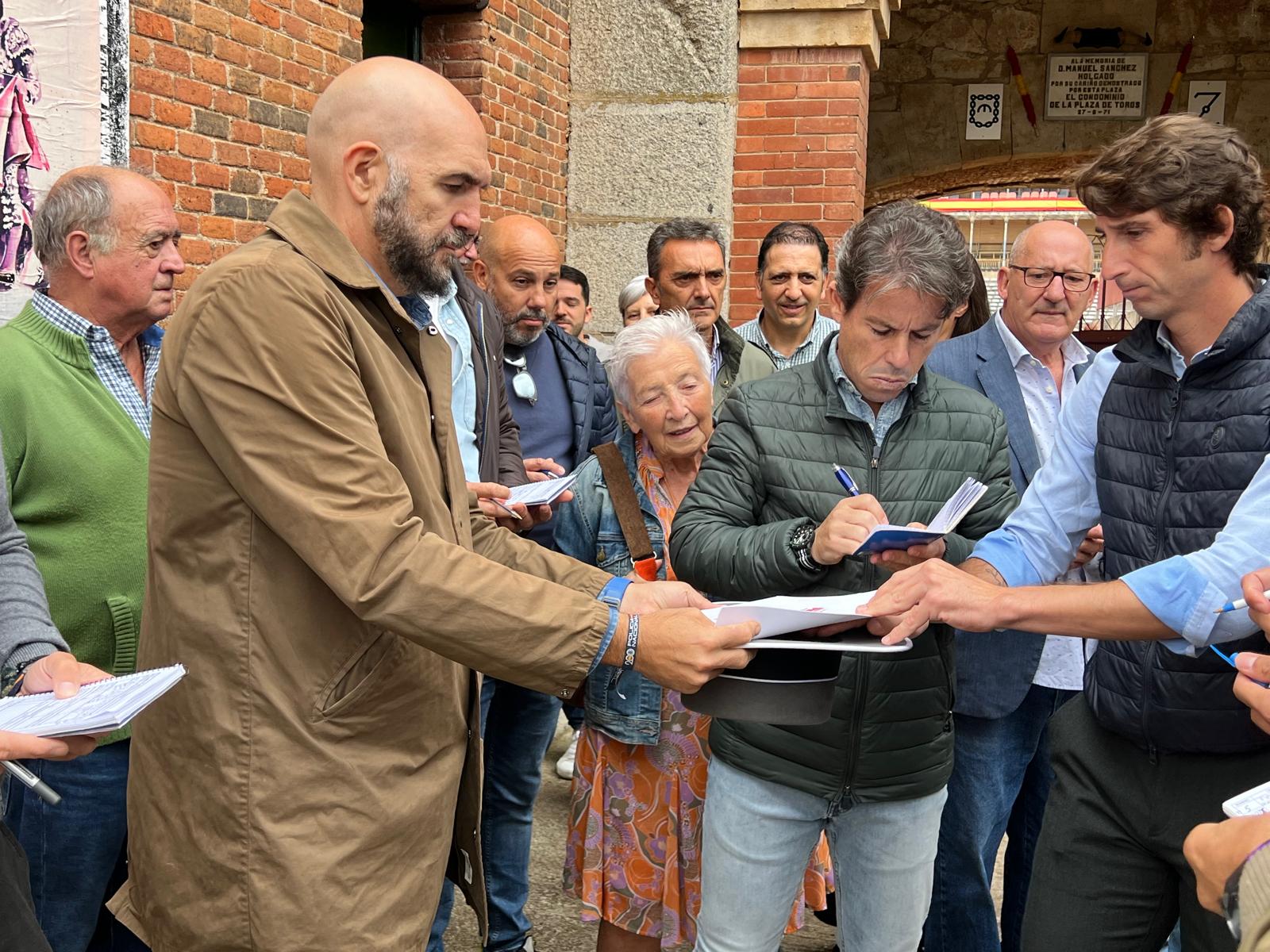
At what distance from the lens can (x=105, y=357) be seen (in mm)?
3098

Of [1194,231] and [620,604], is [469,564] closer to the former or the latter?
[620,604]

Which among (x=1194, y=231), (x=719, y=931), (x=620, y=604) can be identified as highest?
(x=1194, y=231)

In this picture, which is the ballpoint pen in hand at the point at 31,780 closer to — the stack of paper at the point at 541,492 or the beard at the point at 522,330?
the stack of paper at the point at 541,492

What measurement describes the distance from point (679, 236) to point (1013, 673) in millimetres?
2515

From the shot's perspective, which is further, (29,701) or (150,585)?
(150,585)

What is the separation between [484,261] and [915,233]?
259cm

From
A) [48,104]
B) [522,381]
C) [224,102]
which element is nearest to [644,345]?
[522,381]

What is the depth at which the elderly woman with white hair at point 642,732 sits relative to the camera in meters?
3.36

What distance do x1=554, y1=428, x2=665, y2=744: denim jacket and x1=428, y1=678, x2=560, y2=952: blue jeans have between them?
556 mm

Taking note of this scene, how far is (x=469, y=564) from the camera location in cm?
213

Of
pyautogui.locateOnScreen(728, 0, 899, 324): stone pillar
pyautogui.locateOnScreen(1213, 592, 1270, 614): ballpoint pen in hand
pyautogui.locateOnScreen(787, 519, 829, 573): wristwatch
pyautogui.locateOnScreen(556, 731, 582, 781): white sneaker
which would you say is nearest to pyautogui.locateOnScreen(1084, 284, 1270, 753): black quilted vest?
pyautogui.locateOnScreen(1213, 592, 1270, 614): ballpoint pen in hand

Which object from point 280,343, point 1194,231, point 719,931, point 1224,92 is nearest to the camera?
point 280,343

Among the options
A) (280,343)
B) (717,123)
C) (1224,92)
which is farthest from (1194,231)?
(1224,92)

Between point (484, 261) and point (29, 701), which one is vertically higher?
point (484, 261)
